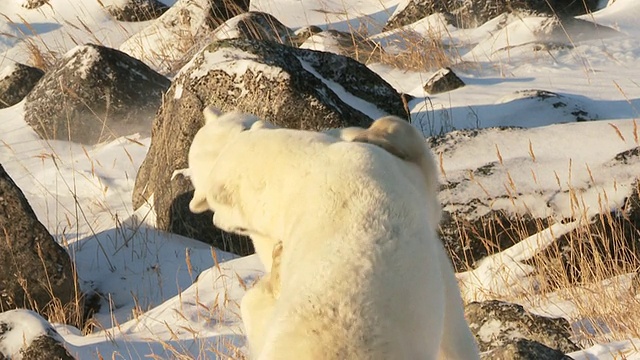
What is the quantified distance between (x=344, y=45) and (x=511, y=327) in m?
5.45

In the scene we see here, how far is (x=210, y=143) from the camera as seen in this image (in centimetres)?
177

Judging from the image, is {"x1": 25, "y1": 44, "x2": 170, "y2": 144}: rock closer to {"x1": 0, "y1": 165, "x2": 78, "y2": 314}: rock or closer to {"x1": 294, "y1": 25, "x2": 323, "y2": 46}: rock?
{"x1": 294, "y1": 25, "x2": 323, "y2": 46}: rock

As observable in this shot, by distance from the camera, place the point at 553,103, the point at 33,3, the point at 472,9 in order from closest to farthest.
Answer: the point at 553,103
the point at 472,9
the point at 33,3

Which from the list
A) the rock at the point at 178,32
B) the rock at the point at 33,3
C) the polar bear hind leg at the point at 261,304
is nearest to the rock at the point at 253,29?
the rock at the point at 178,32

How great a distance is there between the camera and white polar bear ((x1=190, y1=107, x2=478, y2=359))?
1397 millimetres

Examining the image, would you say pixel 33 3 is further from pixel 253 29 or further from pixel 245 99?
pixel 245 99

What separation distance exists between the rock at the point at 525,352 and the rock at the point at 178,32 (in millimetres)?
6741

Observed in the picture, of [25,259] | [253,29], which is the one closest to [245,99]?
[25,259]

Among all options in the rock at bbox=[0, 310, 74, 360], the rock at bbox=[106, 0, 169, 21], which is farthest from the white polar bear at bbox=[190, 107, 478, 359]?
the rock at bbox=[106, 0, 169, 21]

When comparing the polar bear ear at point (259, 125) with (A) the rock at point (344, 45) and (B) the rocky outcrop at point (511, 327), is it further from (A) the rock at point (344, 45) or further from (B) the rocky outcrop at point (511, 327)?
(A) the rock at point (344, 45)

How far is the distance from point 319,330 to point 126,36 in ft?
34.0

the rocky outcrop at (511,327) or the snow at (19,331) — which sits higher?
the snow at (19,331)

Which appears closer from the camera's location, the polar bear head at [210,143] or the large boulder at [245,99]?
the polar bear head at [210,143]

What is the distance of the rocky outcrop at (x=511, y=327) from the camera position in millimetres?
3838
